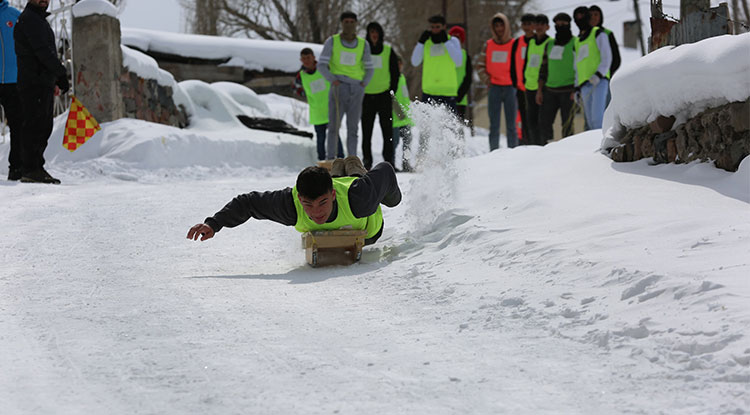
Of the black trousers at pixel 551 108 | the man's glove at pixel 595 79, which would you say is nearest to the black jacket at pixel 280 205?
the man's glove at pixel 595 79

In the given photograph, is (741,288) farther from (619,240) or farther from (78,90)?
(78,90)

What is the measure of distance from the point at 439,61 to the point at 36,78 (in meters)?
4.19

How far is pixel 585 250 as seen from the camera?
13.4 feet

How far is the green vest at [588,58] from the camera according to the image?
909cm

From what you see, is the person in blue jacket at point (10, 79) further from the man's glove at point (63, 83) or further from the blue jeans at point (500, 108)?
the blue jeans at point (500, 108)

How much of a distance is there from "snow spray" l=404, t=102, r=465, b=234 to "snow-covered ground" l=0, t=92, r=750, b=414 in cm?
2

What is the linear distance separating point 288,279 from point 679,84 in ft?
8.62

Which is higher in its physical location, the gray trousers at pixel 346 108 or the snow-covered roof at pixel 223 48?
the snow-covered roof at pixel 223 48

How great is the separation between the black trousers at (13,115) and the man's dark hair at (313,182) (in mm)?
4815

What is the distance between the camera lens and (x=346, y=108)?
Answer: 33.4 ft

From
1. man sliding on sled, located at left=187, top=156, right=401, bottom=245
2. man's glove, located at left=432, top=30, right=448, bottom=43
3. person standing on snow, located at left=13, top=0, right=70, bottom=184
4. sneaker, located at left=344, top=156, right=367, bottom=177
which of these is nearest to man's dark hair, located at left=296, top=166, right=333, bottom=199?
man sliding on sled, located at left=187, top=156, right=401, bottom=245

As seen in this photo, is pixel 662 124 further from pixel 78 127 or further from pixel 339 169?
pixel 78 127

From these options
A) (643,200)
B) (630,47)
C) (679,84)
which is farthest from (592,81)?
(630,47)

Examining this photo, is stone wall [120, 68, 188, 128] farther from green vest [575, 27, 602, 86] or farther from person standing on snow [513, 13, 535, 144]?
green vest [575, 27, 602, 86]
